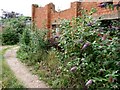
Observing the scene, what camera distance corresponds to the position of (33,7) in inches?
615

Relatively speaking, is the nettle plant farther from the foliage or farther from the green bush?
the green bush

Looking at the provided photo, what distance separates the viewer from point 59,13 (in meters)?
11.5

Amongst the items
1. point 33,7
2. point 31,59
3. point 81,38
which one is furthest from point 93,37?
point 33,7

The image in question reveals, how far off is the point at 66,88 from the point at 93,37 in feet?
6.22

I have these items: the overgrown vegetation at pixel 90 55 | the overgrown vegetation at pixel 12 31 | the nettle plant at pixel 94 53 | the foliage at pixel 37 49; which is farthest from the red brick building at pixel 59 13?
the overgrown vegetation at pixel 12 31

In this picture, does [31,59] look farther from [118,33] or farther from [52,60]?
[118,33]

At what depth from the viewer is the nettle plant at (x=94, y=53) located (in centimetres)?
401

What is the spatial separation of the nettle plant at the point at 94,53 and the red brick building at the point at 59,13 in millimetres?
1786

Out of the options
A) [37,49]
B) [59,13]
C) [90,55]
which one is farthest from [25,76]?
[59,13]

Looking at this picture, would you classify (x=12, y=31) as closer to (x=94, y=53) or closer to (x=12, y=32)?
(x=12, y=32)

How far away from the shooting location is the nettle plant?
401 cm

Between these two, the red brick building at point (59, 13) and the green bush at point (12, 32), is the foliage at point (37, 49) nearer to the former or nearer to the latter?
the red brick building at point (59, 13)

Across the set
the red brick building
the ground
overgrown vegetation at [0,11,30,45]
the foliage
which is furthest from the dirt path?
overgrown vegetation at [0,11,30,45]

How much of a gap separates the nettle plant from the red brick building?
1786mm
